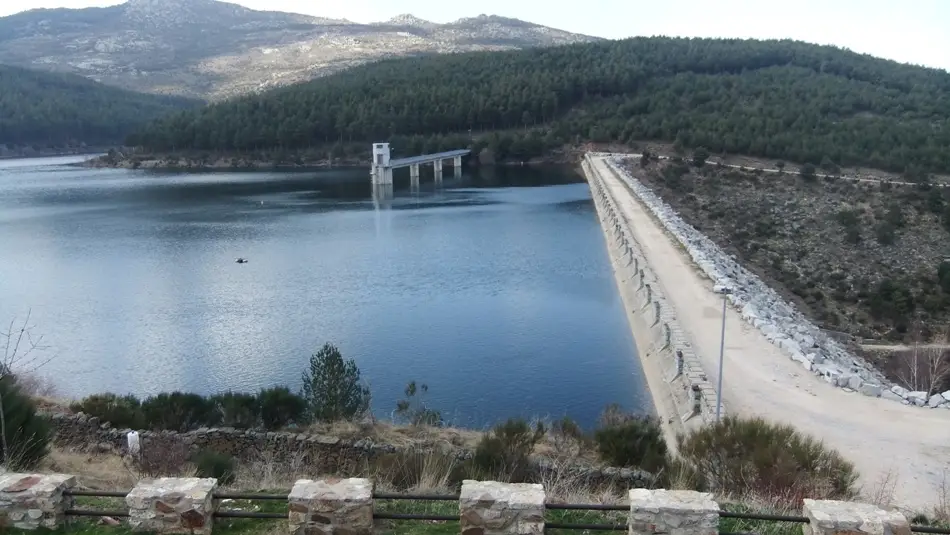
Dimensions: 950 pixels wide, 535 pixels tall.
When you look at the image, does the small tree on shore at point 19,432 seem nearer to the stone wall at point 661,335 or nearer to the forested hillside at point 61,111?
the stone wall at point 661,335

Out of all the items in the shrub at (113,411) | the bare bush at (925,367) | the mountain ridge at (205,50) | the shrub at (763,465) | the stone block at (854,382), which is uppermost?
the mountain ridge at (205,50)

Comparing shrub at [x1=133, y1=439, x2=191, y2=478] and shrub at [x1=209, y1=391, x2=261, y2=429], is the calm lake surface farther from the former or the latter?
shrub at [x1=133, y1=439, x2=191, y2=478]

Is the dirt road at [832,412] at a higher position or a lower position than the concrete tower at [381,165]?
lower

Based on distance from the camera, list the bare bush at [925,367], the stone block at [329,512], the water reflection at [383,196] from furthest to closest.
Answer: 1. the water reflection at [383,196]
2. the bare bush at [925,367]
3. the stone block at [329,512]

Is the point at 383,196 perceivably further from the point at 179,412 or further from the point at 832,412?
the point at 832,412

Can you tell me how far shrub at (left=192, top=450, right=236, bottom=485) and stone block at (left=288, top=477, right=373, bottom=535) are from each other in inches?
119

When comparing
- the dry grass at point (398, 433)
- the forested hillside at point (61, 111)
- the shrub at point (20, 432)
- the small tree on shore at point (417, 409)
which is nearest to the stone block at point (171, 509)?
the shrub at point (20, 432)

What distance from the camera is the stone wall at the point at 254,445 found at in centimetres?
907

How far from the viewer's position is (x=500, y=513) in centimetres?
467

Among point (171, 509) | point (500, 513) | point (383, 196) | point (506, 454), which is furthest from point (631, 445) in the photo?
point (383, 196)

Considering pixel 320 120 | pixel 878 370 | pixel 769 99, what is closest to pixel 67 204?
pixel 320 120

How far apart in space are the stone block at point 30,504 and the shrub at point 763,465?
529cm

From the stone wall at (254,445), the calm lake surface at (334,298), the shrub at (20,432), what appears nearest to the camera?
the shrub at (20,432)

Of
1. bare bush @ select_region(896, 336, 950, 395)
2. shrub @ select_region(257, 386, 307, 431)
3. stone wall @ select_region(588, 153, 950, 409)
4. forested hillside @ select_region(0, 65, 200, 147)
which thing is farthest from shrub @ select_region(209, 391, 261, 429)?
forested hillside @ select_region(0, 65, 200, 147)
